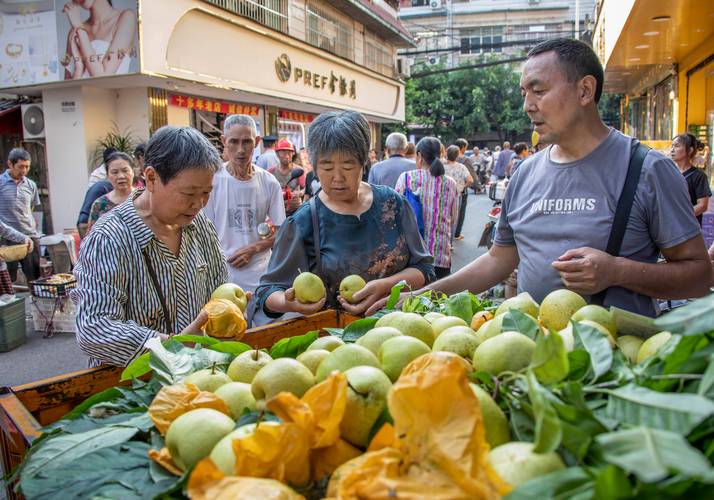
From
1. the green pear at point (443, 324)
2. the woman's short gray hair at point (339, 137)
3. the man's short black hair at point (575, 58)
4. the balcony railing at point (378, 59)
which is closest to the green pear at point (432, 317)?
the green pear at point (443, 324)

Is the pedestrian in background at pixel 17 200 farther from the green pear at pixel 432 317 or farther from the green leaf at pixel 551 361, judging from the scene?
the green leaf at pixel 551 361

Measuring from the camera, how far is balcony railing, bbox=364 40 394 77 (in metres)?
26.5

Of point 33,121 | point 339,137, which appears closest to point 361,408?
point 339,137

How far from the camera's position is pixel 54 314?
7.46m

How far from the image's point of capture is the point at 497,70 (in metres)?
43.3

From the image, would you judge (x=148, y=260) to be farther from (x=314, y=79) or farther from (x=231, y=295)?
(x=314, y=79)

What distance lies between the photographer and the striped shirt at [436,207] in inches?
280

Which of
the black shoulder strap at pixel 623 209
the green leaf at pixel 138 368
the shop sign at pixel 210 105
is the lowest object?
the green leaf at pixel 138 368

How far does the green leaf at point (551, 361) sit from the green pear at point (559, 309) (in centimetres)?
69

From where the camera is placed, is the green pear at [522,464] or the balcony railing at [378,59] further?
the balcony railing at [378,59]

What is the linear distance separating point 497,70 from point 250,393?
147 feet

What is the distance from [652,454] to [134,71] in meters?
11.3

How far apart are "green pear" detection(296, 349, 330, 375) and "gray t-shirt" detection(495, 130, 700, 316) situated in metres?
1.28

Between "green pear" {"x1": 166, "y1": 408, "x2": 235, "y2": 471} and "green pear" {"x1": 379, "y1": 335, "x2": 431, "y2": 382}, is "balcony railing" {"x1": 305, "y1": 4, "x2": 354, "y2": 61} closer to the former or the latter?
"green pear" {"x1": 379, "y1": 335, "x2": 431, "y2": 382}
